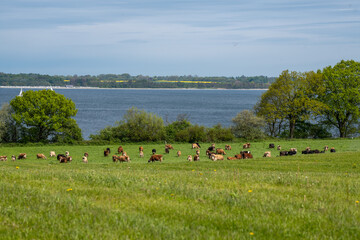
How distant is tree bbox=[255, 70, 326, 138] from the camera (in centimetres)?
7325

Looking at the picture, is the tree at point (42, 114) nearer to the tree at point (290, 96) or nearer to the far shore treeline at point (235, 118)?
the far shore treeline at point (235, 118)

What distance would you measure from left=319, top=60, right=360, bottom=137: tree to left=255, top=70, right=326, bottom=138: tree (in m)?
1.99

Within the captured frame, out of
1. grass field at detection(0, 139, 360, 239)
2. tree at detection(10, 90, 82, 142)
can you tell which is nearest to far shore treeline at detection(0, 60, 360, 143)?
tree at detection(10, 90, 82, 142)

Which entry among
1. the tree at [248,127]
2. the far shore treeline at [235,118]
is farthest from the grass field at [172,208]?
the tree at [248,127]

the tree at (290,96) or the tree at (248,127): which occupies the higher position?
the tree at (290,96)

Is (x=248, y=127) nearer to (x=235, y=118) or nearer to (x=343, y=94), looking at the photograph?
(x=235, y=118)

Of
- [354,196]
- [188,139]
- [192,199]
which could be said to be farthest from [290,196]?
[188,139]

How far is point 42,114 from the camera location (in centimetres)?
6116

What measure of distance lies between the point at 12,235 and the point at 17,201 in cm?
219

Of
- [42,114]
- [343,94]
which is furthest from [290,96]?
[42,114]

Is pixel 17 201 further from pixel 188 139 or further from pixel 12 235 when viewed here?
pixel 188 139

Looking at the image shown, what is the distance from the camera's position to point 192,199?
10.6 metres

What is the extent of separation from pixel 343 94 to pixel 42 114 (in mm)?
49513

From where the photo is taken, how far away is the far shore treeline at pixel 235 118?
62031 mm
